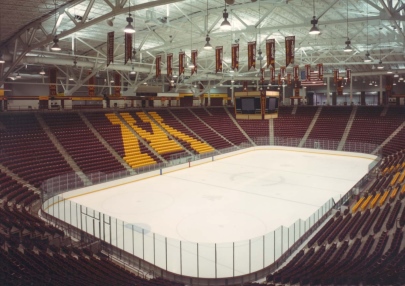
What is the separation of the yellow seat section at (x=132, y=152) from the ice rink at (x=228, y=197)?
2.41m

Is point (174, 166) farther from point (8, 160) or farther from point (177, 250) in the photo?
point (177, 250)

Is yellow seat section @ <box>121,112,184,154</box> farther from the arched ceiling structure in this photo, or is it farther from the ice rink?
the arched ceiling structure

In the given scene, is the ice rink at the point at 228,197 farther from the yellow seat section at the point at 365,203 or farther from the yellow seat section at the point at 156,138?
the yellow seat section at the point at 156,138

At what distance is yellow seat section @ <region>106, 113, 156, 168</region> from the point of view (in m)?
26.6

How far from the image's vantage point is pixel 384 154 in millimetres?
30719

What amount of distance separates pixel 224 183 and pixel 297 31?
Answer: 1492 centimetres

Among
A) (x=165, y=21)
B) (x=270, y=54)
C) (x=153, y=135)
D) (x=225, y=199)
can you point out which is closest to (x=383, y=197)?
(x=225, y=199)

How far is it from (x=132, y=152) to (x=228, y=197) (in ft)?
37.3

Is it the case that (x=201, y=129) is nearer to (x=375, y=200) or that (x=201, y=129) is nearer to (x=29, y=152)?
(x=29, y=152)

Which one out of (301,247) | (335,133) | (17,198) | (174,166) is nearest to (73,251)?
(17,198)

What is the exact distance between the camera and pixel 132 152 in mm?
28078

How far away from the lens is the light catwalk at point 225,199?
14469 millimetres

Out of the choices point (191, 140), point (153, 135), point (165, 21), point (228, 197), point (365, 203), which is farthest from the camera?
point (191, 140)

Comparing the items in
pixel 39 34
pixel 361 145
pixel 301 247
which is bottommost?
pixel 301 247
